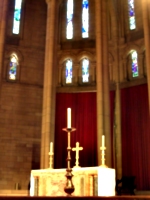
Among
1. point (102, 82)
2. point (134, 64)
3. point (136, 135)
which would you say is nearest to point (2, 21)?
point (102, 82)

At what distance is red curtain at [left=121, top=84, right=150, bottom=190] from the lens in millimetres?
16331

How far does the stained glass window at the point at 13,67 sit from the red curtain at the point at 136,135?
647cm

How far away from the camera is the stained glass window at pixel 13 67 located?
62.2 feet

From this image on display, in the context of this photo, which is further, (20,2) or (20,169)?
(20,2)

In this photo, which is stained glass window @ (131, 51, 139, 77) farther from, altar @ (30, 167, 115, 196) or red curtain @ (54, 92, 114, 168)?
altar @ (30, 167, 115, 196)

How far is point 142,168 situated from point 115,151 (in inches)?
67.3

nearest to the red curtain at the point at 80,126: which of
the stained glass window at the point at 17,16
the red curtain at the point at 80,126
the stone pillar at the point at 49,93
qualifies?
the red curtain at the point at 80,126

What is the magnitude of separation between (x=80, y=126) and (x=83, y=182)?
8.92 metres

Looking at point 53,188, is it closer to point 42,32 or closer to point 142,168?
point 142,168

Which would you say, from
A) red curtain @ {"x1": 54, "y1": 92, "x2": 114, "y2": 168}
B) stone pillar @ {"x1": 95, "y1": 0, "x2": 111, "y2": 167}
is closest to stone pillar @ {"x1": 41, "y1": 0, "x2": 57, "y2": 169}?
stone pillar @ {"x1": 95, "y1": 0, "x2": 111, "y2": 167}

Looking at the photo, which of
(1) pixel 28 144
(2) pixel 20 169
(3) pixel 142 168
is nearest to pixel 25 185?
(2) pixel 20 169

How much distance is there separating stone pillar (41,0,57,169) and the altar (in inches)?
184

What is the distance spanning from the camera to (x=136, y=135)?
55.8 ft

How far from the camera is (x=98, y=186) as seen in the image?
9062 mm
